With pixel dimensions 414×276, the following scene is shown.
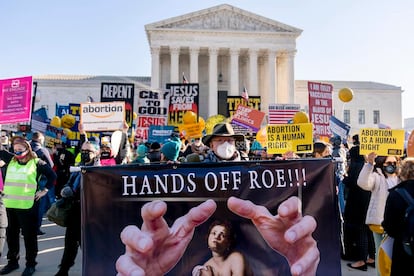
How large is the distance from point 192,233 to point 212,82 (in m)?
46.4

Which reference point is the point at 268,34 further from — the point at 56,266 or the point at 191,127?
the point at 56,266

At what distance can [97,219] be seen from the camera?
360 cm

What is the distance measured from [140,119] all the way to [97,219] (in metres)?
8.19

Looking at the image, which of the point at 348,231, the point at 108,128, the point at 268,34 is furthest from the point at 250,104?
the point at 268,34

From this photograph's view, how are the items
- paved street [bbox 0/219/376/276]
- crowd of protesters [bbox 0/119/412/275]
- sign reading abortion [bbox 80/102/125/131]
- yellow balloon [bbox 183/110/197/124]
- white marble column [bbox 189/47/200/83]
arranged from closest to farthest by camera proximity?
crowd of protesters [bbox 0/119/412/275] → paved street [bbox 0/219/376/276] → sign reading abortion [bbox 80/102/125/131] → yellow balloon [bbox 183/110/197/124] → white marble column [bbox 189/47/200/83]

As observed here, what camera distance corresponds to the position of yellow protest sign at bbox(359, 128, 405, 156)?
4965mm

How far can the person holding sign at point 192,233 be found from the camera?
11.5 ft

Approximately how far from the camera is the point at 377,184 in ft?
16.5

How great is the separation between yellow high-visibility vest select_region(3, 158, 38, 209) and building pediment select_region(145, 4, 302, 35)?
45760 mm

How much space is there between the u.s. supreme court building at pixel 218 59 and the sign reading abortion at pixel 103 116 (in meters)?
38.4

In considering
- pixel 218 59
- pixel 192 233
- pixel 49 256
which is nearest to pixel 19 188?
pixel 49 256

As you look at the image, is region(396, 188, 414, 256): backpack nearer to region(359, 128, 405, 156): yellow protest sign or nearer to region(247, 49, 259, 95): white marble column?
region(359, 128, 405, 156): yellow protest sign

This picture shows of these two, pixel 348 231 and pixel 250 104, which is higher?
pixel 250 104

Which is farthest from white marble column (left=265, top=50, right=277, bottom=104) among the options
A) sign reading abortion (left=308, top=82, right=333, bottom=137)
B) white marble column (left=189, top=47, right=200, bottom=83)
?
sign reading abortion (left=308, top=82, right=333, bottom=137)
